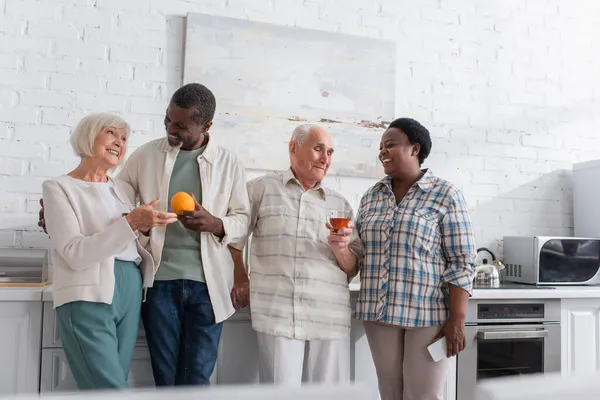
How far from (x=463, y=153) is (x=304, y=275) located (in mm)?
1761

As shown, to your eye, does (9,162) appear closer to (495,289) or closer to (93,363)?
(93,363)

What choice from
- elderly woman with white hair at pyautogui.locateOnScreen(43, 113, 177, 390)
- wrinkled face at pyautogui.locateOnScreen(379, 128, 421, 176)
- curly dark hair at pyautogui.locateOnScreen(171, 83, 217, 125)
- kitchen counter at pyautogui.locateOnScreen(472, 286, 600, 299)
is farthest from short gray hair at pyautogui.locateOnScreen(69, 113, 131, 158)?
kitchen counter at pyautogui.locateOnScreen(472, 286, 600, 299)

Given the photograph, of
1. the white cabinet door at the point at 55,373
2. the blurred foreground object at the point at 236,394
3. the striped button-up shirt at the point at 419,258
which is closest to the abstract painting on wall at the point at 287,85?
the striped button-up shirt at the point at 419,258

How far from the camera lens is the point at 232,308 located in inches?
79.8

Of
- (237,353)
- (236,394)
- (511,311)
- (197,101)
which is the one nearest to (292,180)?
(197,101)

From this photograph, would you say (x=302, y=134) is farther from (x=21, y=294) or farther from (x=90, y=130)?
(x=21, y=294)

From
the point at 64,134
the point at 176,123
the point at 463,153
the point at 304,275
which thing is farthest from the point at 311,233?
the point at 463,153

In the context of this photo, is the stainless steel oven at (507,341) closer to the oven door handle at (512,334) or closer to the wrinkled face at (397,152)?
the oven door handle at (512,334)

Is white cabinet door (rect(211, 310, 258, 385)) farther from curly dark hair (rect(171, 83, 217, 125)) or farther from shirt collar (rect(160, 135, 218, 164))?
curly dark hair (rect(171, 83, 217, 125))

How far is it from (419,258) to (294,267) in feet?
1.48

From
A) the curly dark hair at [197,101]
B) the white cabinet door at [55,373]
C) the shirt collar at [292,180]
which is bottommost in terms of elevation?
the white cabinet door at [55,373]

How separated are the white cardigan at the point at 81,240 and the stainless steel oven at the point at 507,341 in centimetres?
164

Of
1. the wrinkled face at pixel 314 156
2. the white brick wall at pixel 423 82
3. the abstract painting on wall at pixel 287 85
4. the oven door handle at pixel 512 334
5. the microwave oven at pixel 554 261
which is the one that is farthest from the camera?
the microwave oven at pixel 554 261

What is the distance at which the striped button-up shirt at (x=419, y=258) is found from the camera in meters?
2.04
